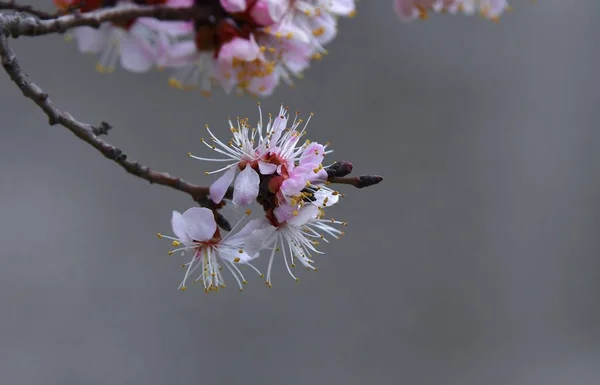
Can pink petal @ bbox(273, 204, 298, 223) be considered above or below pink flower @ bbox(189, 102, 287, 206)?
below

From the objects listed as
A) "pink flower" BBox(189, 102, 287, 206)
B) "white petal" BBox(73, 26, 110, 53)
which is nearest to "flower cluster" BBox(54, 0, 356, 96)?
"white petal" BBox(73, 26, 110, 53)

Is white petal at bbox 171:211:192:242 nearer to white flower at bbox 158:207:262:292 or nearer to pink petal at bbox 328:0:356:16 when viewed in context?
white flower at bbox 158:207:262:292

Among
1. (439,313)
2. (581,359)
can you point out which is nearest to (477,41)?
(439,313)

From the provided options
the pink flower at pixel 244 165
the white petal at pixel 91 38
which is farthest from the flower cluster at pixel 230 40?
the pink flower at pixel 244 165

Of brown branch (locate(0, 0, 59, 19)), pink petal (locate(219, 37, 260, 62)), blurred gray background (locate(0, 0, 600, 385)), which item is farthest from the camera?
blurred gray background (locate(0, 0, 600, 385))

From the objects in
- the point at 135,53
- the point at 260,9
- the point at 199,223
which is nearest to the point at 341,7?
the point at 260,9

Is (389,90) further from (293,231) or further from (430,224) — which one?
(293,231)
